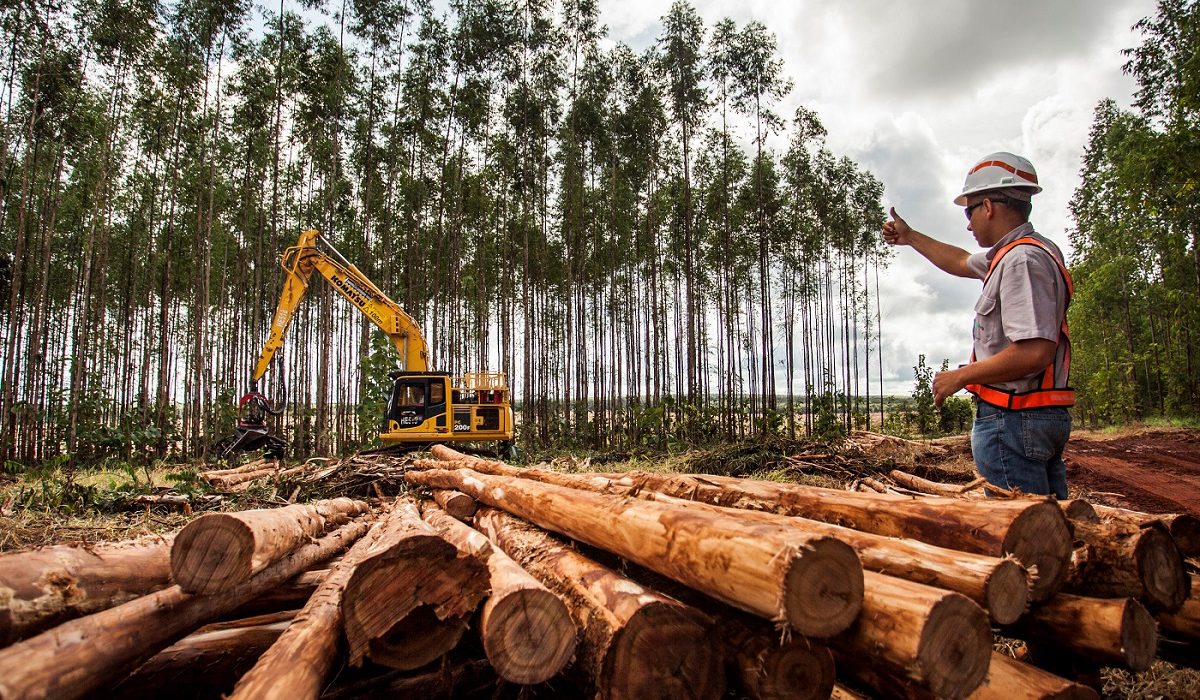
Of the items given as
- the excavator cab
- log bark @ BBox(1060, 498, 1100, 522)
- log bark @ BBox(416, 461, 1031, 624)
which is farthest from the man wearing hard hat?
the excavator cab

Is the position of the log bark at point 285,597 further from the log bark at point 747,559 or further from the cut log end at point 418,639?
the log bark at point 747,559

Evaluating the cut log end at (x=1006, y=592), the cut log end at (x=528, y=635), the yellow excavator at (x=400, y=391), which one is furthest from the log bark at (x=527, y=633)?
the yellow excavator at (x=400, y=391)

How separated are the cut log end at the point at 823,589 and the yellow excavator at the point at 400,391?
10327 millimetres

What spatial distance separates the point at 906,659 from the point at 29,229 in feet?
80.1

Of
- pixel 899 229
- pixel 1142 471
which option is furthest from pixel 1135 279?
pixel 899 229

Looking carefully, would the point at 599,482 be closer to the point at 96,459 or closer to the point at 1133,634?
the point at 1133,634

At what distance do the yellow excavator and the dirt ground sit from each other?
978 cm

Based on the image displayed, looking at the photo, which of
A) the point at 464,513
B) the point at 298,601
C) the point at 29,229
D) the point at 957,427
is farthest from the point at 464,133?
the point at 957,427

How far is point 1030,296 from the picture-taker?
2309 millimetres

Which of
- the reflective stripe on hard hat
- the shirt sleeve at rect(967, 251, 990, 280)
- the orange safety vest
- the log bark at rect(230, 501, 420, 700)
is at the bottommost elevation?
the log bark at rect(230, 501, 420, 700)

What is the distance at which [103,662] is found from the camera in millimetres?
1536

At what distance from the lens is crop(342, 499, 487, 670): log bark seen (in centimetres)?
176

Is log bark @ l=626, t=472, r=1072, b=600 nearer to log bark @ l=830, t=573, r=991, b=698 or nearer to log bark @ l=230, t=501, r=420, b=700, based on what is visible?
log bark @ l=830, t=573, r=991, b=698

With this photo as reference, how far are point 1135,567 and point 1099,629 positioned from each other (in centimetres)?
31
